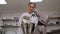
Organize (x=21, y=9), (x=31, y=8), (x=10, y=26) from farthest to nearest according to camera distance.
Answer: (x=10, y=26) < (x=21, y=9) < (x=31, y=8)

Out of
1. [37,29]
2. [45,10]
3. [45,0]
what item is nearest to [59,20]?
[45,10]

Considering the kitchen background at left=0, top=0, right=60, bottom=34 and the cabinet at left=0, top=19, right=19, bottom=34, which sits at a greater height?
the kitchen background at left=0, top=0, right=60, bottom=34

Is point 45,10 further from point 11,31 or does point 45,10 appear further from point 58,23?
point 11,31

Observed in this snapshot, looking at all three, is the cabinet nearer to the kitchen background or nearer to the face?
the kitchen background

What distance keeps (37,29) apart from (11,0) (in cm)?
210

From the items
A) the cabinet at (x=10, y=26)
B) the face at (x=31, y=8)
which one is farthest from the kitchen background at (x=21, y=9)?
the face at (x=31, y=8)

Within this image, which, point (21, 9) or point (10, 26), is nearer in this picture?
point (21, 9)

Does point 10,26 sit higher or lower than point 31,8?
lower

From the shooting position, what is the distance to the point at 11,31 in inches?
180

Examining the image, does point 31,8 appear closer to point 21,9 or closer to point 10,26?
point 21,9

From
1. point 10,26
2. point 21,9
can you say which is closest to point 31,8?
point 21,9

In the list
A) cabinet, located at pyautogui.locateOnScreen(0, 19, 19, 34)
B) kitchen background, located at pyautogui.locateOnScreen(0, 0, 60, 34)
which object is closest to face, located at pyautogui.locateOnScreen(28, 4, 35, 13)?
kitchen background, located at pyautogui.locateOnScreen(0, 0, 60, 34)

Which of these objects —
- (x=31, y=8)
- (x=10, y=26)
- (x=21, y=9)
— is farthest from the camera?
(x=10, y=26)

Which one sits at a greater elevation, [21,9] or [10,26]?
[21,9]
